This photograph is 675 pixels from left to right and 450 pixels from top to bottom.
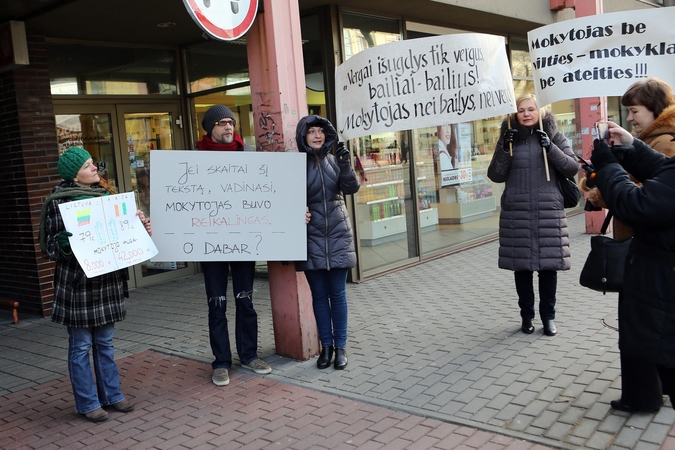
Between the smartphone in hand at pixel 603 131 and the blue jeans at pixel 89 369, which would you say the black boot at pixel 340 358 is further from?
the smartphone in hand at pixel 603 131

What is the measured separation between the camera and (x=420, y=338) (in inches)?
221

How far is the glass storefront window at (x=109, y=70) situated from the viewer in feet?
26.8

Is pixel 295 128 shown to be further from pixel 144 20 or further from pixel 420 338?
pixel 144 20

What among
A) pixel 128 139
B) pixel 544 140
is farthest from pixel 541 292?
pixel 128 139

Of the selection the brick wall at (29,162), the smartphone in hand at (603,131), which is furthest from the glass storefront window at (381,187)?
the smartphone in hand at (603,131)

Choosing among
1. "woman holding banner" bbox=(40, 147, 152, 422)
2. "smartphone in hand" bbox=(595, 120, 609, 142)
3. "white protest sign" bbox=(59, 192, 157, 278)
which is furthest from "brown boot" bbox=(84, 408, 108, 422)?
"smartphone in hand" bbox=(595, 120, 609, 142)

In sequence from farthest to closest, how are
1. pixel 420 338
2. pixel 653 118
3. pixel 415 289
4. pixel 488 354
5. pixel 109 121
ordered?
pixel 109 121 → pixel 415 289 → pixel 420 338 → pixel 488 354 → pixel 653 118

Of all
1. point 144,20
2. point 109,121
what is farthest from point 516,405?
point 109,121

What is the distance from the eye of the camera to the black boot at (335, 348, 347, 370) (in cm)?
494

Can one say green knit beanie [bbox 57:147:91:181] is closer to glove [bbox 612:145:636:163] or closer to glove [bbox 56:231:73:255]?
glove [bbox 56:231:73:255]

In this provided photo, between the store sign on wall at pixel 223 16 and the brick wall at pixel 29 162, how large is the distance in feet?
12.8

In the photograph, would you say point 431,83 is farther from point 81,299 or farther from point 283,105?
point 81,299

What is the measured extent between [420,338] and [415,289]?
2.05 metres

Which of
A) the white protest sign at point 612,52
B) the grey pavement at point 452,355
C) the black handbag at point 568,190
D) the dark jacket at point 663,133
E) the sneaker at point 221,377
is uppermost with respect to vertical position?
the white protest sign at point 612,52
